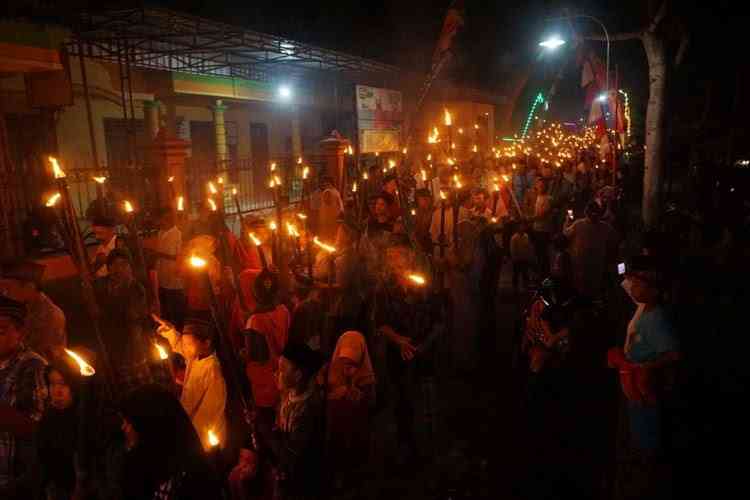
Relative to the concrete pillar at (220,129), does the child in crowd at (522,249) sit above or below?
below

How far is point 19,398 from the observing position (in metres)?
3.71

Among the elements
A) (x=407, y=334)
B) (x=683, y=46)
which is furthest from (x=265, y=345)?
(x=683, y=46)

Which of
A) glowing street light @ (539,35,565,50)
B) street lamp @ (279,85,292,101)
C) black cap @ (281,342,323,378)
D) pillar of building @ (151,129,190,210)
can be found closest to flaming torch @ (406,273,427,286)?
black cap @ (281,342,323,378)

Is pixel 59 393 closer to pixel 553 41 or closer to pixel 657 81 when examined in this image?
pixel 657 81

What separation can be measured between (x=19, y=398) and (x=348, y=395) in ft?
7.02

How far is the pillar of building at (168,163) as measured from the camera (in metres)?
11.3

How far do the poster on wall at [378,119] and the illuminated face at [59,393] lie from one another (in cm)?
1716

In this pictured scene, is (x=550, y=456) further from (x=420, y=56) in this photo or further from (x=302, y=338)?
(x=420, y=56)

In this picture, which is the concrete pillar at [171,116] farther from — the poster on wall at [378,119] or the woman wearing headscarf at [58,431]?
the woman wearing headscarf at [58,431]

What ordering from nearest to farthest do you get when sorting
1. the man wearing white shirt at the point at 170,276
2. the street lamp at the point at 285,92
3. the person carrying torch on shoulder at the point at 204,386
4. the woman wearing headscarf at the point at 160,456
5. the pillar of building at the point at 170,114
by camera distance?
the woman wearing headscarf at the point at 160,456
the person carrying torch on shoulder at the point at 204,386
the man wearing white shirt at the point at 170,276
the pillar of building at the point at 170,114
the street lamp at the point at 285,92

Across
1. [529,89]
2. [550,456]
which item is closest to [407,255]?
[550,456]

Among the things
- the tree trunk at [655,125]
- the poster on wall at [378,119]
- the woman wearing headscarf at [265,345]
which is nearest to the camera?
the woman wearing headscarf at [265,345]

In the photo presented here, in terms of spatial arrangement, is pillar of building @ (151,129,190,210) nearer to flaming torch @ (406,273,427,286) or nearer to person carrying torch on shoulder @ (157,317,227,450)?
flaming torch @ (406,273,427,286)

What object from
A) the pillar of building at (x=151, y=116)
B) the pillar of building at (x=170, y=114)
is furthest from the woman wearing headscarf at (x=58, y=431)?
the pillar of building at (x=170, y=114)
